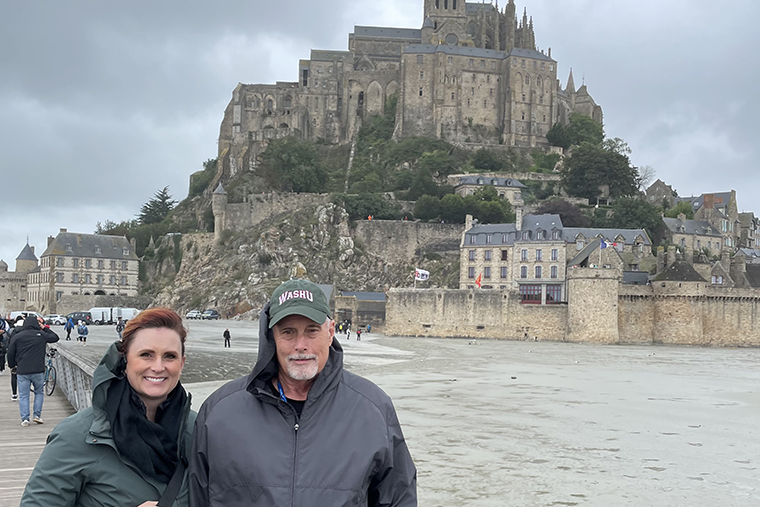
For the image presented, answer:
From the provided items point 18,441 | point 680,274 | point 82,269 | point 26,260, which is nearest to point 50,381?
point 18,441

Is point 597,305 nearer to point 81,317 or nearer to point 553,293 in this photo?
point 553,293

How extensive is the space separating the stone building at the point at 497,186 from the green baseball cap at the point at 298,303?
193 feet

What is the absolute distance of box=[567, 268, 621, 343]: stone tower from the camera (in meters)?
43.1

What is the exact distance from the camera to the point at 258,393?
10.0 ft

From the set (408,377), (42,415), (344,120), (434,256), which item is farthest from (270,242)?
(42,415)

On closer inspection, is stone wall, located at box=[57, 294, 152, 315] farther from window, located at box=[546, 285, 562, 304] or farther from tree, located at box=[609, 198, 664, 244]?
tree, located at box=[609, 198, 664, 244]

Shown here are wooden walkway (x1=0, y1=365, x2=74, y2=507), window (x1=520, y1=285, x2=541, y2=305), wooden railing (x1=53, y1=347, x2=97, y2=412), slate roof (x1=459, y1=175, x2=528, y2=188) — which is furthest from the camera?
slate roof (x1=459, y1=175, x2=528, y2=188)

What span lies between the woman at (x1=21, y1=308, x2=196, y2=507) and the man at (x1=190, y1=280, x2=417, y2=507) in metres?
0.22

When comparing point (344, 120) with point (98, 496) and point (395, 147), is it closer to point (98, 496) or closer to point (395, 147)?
point (395, 147)

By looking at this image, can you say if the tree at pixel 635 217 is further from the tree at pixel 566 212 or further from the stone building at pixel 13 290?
the stone building at pixel 13 290

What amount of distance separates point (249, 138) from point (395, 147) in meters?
14.7

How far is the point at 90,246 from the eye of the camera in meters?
62.1

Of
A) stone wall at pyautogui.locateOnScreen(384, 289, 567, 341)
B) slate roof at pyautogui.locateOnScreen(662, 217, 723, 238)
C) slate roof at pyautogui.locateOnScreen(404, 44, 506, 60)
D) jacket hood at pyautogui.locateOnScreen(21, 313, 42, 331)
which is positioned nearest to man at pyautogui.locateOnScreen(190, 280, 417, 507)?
jacket hood at pyautogui.locateOnScreen(21, 313, 42, 331)

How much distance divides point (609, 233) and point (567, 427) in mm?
39085
